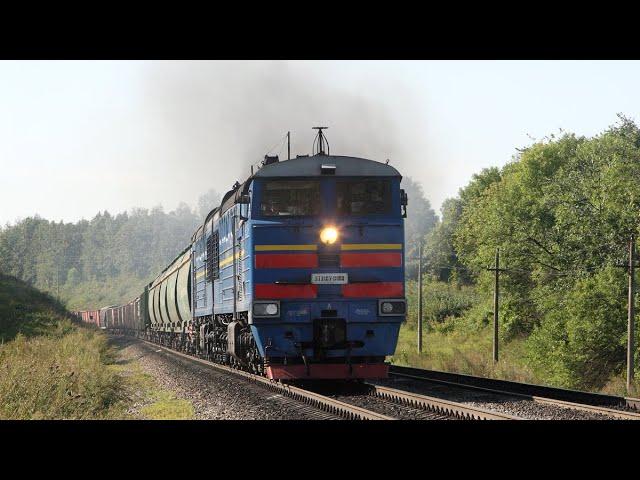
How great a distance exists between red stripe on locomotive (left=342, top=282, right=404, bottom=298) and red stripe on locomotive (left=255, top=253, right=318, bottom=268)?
2.42ft

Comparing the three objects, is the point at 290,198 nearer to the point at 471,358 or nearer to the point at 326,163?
the point at 326,163

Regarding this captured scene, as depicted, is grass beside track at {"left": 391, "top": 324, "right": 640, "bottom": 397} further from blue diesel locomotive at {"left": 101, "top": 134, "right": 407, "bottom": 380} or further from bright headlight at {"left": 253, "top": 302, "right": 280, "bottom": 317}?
bright headlight at {"left": 253, "top": 302, "right": 280, "bottom": 317}

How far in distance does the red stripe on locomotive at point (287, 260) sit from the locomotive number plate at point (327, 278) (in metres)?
0.19

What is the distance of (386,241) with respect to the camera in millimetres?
14742

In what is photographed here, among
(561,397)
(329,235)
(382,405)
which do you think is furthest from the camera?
(329,235)

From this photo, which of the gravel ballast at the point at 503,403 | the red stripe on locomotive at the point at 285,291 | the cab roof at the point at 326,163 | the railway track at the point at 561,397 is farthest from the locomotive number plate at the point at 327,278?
the railway track at the point at 561,397

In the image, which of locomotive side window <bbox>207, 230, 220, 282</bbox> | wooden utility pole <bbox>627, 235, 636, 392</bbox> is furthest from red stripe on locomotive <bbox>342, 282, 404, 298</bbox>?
wooden utility pole <bbox>627, 235, 636, 392</bbox>

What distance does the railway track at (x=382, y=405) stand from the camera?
11.4 meters

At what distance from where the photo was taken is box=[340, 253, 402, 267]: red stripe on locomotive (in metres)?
14.5

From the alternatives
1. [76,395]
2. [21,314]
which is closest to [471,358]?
[76,395]

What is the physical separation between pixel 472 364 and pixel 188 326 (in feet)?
33.2

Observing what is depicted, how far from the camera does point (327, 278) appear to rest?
14.5 meters

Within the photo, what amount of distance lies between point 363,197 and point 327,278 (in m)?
1.70
